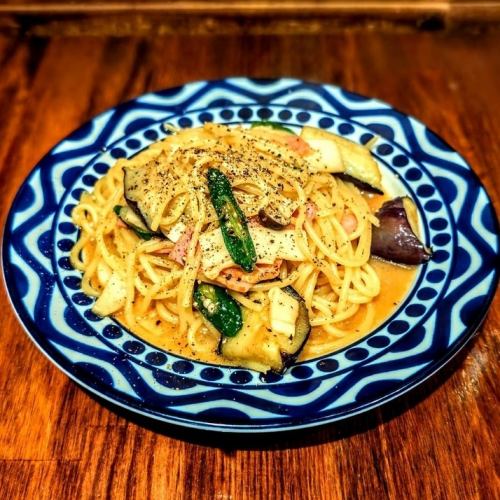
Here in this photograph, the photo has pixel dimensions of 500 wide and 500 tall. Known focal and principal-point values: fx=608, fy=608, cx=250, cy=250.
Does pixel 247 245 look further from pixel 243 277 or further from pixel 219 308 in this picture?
pixel 219 308

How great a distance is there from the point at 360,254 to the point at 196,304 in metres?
0.84

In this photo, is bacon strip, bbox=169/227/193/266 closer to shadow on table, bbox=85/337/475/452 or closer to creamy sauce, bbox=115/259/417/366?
creamy sauce, bbox=115/259/417/366

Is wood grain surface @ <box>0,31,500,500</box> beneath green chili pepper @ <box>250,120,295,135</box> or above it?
beneath

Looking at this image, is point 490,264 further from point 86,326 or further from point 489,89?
point 489,89

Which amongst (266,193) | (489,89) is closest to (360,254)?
(266,193)

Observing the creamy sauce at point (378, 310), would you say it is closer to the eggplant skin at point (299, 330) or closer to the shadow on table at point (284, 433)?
the eggplant skin at point (299, 330)

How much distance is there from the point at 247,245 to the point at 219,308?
29 centimetres

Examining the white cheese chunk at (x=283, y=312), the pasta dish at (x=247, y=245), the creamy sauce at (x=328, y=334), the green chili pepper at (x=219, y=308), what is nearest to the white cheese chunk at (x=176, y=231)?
the pasta dish at (x=247, y=245)

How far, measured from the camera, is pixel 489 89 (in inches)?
163

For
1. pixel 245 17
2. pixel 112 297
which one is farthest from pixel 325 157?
pixel 245 17

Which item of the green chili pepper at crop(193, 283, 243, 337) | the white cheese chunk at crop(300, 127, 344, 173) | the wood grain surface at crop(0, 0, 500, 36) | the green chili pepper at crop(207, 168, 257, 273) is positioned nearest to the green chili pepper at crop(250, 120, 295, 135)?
the white cheese chunk at crop(300, 127, 344, 173)

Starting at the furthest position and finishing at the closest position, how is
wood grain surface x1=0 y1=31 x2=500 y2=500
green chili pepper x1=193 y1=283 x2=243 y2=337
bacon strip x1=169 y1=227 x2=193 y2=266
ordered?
bacon strip x1=169 y1=227 x2=193 y2=266 → green chili pepper x1=193 y1=283 x2=243 y2=337 → wood grain surface x1=0 y1=31 x2=500 y2=500

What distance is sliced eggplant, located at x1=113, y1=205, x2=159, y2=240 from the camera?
9.20 ft

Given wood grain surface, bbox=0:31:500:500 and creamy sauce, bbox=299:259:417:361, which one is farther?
creamy sauce, bbox=299:259:417:361
